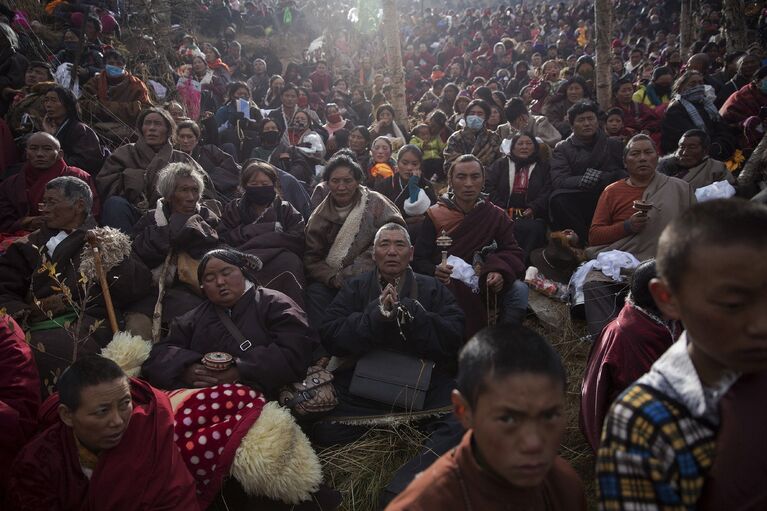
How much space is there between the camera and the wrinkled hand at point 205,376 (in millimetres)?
3182

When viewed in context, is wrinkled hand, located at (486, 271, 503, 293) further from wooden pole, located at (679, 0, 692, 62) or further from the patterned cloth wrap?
wooden pole, located at (679, 0, 692, 62)

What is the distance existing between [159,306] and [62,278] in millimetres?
669

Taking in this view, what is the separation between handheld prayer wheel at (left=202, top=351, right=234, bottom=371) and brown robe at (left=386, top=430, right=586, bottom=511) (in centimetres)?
190

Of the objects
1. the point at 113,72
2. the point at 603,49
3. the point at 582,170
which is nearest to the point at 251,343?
the point at 582,170

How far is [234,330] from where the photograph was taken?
3396 millimetres

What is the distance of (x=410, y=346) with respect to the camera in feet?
11.5

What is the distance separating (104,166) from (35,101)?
1636 millimetres

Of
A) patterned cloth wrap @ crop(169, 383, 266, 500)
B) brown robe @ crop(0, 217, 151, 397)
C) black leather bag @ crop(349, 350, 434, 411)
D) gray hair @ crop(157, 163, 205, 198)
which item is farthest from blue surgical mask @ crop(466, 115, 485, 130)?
patterned cloth wrap @ crop(169, 383, 266, 500)

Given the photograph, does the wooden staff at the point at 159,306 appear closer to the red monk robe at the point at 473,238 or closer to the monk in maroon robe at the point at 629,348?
the red monk robe at the point at 473,238

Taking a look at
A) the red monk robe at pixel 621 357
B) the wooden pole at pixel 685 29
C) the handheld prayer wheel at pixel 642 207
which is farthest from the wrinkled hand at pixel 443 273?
the wooden pole at pixel 685 29

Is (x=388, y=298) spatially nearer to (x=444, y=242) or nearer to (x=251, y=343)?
(x=251, y=343)

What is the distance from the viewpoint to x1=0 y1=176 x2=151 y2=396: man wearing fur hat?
355 cm

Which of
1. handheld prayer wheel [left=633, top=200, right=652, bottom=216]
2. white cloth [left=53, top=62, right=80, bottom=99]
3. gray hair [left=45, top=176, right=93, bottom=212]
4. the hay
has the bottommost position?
the hay

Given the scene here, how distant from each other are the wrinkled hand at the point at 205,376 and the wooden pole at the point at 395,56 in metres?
6.91
